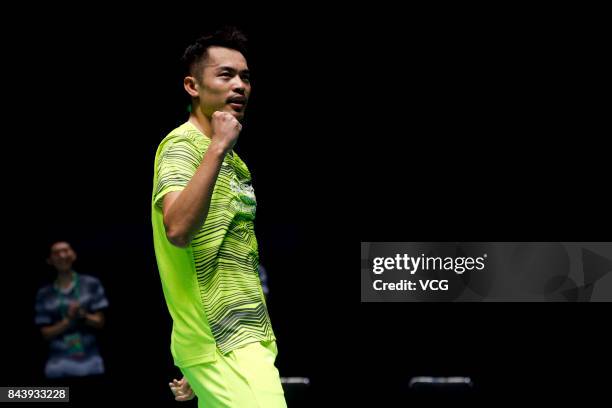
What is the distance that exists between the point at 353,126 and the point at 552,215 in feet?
5.37

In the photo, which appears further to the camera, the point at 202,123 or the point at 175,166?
the point at 202,123

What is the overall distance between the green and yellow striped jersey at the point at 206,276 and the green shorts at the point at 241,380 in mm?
24

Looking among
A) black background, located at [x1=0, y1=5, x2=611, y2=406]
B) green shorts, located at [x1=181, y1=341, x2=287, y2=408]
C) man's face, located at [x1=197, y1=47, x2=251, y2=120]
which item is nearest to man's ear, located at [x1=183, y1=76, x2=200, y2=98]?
man's face, located at [x1=197, y1=47, x2=251, y2=120]

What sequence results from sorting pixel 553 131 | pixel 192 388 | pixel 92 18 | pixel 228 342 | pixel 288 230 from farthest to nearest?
pixel 288 230
pixel 553 131
pixel 92 18
pixel 192 388
pixel 228 342

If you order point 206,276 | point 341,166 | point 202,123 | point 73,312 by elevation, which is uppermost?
point 341,166

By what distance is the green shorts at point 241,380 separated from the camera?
6.88ft

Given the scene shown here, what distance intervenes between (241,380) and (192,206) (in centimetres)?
44

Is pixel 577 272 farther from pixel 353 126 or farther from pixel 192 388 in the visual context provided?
pixel 192 388

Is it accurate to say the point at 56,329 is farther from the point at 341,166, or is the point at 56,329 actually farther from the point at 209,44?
the point at 209,44

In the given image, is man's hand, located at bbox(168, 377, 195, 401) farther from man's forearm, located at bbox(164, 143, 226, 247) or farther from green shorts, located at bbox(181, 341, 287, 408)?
man's forearm, located at bbox(164, 143, 226, 247)

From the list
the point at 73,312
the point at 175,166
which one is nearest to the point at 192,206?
the point at 175,166

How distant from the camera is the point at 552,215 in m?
6.73

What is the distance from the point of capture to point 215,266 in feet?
7.19

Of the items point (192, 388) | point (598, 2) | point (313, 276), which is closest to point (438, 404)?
point (313, 276)
